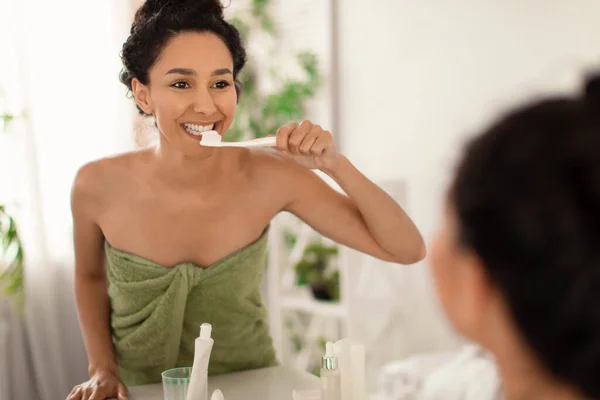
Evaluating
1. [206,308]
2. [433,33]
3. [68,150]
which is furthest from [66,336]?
[433,33]

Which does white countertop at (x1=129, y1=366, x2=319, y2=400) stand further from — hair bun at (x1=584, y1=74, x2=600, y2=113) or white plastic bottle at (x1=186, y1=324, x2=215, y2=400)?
hair bun at (x1=584, y1=74, x2=600, y2=113)

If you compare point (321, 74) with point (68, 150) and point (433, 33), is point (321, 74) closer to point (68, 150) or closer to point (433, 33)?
point (433, 33)

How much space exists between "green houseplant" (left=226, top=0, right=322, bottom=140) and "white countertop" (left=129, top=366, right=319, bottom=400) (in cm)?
150

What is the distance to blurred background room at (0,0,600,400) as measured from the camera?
197cm

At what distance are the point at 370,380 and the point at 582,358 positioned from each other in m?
1.81

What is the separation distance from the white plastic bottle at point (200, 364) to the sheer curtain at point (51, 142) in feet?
4.40

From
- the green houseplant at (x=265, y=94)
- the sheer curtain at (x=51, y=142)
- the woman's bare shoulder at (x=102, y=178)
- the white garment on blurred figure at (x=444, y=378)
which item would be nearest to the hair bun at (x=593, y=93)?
the white garment on blurred figure at (x=444, y=378)

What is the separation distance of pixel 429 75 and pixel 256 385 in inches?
50.5

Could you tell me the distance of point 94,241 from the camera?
1322 millimetres

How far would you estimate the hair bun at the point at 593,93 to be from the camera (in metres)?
0.47

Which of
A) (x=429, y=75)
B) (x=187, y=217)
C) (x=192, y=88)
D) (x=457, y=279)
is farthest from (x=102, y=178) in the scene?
(x=429, y=75)

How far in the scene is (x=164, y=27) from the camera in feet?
3.87

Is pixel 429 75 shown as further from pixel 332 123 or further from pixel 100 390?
pixel 100 390

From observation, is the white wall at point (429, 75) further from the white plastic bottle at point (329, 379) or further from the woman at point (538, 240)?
the woman at point (538, 240)
